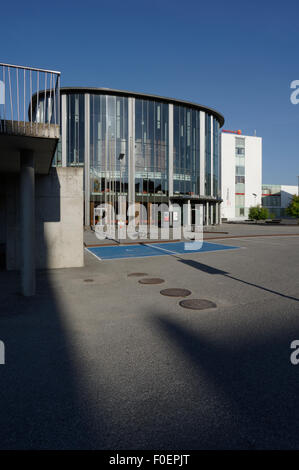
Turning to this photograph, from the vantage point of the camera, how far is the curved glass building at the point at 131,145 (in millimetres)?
43125

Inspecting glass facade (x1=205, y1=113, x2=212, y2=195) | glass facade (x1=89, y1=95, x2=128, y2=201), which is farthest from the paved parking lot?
Result: glass facade (x1=205, y1=113, x2=212, y2=195)

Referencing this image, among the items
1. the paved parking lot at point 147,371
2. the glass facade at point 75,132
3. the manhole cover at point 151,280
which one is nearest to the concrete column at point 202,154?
the glass facade at point 75,132

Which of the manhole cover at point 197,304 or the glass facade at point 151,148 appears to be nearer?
the manhole cover at point 197,304

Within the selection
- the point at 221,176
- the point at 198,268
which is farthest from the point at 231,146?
the point at 198,268

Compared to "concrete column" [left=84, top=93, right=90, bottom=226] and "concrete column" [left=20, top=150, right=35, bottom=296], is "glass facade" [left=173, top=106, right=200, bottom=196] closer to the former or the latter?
"concrete column" [left=84, top=93, right=90, bottom=226]

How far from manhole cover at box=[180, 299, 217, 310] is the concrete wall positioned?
21.4ft

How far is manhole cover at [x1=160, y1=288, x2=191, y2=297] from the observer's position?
8.40 meters

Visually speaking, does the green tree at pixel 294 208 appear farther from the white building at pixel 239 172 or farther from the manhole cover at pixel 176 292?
the manhole cover at pixel 176 292

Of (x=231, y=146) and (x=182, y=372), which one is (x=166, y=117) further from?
(x=182, y=372)

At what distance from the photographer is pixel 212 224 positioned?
2057 inches

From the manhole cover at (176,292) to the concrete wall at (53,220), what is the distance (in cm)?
534

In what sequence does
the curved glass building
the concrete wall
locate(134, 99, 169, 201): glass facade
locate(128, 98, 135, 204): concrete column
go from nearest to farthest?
the concrete wall, the curved glass building, locate(128, 98, 135, 204): concrete column, locate(134, 99, 169, 201): glass facade

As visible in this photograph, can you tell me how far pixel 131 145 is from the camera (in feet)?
144

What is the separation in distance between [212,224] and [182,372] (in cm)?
4916
